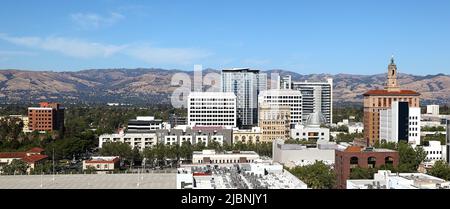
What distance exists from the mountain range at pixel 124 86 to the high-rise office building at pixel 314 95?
7306mm

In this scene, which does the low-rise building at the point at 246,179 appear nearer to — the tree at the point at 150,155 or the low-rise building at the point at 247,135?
the tree at the point at 150,155

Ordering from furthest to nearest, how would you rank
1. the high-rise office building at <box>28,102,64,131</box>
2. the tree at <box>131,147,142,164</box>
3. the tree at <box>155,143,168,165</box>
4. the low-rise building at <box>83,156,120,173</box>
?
the high-rise office building at <box>28,102,64,131</box> → the tree at <box>131,147,142,164</box> → the tree at <box>155,143,168,165</box> → the low-rise building at <box>83,156,120,173</box>

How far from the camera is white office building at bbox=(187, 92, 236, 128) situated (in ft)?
55.3

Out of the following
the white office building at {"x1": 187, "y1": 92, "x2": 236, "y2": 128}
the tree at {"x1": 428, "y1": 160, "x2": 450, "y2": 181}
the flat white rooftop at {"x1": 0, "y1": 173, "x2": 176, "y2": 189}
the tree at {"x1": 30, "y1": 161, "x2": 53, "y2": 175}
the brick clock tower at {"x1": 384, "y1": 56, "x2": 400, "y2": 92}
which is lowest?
the tree at {"x1": 30, "y1": 161, "x2": 53, "y2": 175}

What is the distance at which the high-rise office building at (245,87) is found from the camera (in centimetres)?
1917

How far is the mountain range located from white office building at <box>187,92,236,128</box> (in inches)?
461

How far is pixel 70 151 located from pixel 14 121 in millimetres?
5179

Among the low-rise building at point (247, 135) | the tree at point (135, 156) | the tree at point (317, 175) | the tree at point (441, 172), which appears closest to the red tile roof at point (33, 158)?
the tree at point (135, 156)

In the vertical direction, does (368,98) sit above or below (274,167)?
above

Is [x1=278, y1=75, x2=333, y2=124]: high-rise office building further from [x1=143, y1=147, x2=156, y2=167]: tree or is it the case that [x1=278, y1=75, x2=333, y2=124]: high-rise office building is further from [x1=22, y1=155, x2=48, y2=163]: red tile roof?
[x1=22, y1=155, x2=48, y2=163]: red tile roof

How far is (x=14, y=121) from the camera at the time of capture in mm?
16297

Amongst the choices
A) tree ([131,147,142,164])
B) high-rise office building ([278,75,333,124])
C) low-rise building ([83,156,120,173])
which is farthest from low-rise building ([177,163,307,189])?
high-rise office building ([278,75,333,124])

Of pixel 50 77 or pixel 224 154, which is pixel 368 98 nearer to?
pixel 224 154
